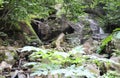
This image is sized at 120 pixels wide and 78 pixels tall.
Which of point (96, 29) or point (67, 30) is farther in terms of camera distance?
point (96, 29)

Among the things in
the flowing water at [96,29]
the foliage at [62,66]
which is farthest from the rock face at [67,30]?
the foliage at [62,66]

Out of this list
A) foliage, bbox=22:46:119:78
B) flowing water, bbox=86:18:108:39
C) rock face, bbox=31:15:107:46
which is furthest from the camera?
flowing water, bbox=86:18:108:39

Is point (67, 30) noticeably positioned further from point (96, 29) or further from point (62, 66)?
point (62, 66)

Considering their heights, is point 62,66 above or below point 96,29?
above

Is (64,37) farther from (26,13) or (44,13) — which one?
(26,13)

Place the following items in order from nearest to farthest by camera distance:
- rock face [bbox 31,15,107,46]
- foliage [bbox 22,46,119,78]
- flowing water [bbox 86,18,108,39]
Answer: foliage [bbox 22,46,119,78], rock face [bbox 31,15,107,46], flowing water [bbox 86,18,108,39]

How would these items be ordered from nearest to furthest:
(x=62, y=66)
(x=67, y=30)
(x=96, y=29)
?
(x=62, y=66) < (x=67, y=30) < (x=96, y=29)

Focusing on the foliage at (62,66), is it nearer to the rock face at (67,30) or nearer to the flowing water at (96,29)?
the rock face at (67,30)

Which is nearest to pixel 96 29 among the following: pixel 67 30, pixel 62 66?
pixel 67 30

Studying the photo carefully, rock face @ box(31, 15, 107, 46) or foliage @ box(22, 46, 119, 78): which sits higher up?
foliage @ box(22, 46, 119, 78)

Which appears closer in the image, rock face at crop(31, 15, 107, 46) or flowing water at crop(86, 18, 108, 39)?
rock face at crop(31, 15, 107, 46)

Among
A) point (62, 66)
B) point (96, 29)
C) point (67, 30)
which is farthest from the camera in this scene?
point (96, 29)

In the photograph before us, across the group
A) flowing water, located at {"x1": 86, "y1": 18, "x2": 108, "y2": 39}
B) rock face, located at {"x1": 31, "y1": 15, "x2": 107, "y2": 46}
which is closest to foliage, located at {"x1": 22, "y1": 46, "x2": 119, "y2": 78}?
rock face, located at {"x1": 31, "y1": 15, "x2": 107, "y2": 46}

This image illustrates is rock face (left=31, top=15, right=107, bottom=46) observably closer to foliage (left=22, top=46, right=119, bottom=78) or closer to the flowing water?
the flowing water
